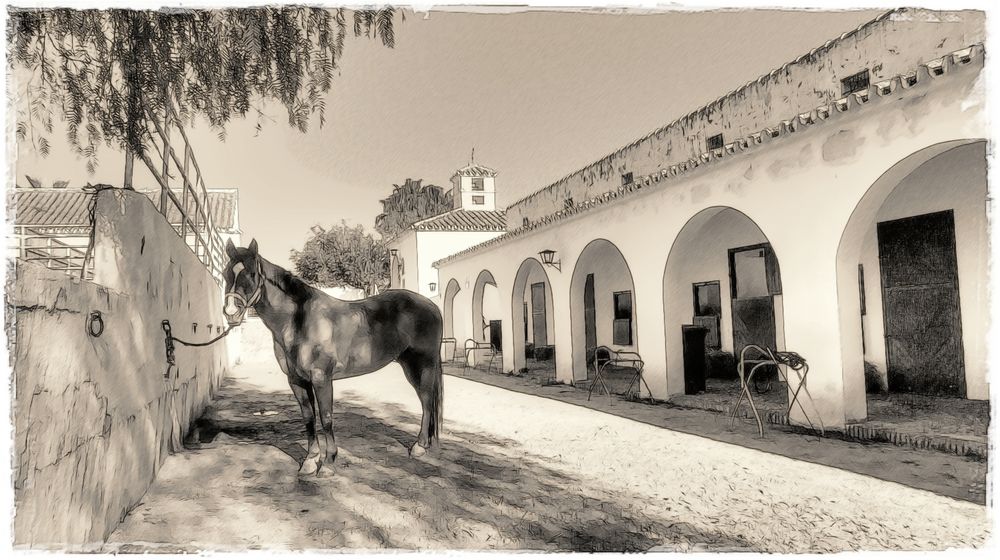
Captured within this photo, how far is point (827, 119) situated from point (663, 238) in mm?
2606

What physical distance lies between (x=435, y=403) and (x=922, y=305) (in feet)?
18.4

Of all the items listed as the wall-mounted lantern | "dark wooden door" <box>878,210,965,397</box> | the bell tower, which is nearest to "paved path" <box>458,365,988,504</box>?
"dark wooden door" <box>878,210,965,397</box>

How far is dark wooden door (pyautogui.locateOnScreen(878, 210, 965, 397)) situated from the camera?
610 cm

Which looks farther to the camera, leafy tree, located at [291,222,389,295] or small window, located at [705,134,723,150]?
small window, located at [705,134,723,150]

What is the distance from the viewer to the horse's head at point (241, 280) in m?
3.41

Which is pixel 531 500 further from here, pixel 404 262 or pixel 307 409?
pixel 404 262

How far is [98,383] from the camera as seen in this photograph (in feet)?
8.67

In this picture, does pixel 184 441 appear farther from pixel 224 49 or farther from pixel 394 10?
pixel 394 10

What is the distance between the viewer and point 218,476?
13.0 feet

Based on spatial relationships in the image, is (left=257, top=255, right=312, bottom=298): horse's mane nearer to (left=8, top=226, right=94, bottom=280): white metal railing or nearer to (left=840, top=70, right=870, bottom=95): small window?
(left=8, top=226, right=94, bottom=280): white metal railing

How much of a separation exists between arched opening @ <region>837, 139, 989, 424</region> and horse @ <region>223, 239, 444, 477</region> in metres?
3.78

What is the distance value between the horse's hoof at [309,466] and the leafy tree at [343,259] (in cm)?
212

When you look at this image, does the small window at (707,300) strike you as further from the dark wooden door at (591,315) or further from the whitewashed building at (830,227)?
the dark wooden door at (591,315)

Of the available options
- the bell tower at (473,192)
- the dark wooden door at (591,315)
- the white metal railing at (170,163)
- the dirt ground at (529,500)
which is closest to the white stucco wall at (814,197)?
the dirt ground at (529,500)
